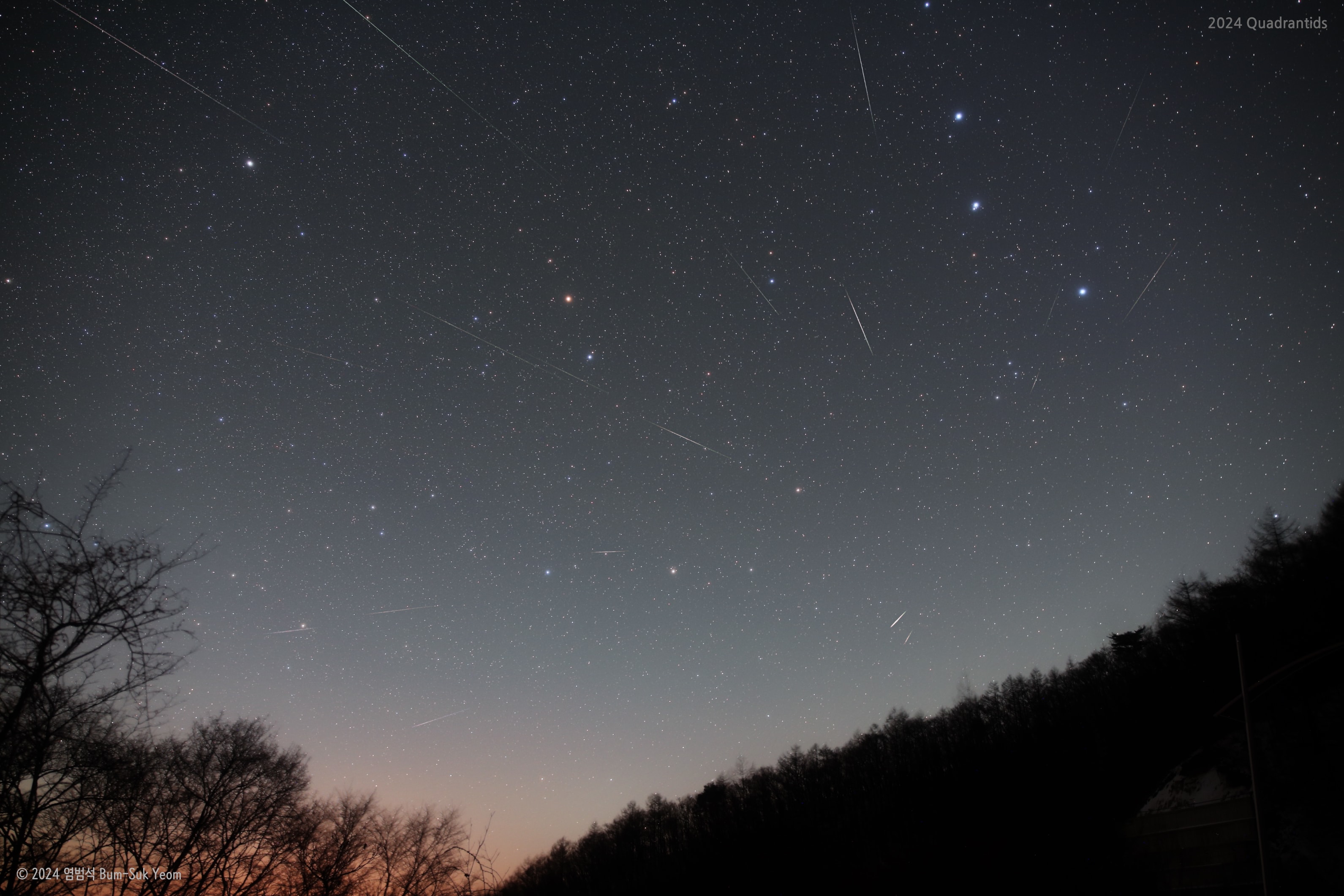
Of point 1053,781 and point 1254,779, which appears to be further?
point 1053,781

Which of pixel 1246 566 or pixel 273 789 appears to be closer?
pixel 273 789

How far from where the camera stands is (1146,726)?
45250 millimetres

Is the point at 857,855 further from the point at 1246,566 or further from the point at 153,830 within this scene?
the point at 153,830

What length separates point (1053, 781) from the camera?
4722cm

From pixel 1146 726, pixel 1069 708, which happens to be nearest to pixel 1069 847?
pixel 1146 726

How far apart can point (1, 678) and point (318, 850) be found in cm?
2729

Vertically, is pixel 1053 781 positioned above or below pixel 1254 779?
below

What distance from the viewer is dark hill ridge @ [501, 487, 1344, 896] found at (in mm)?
28875

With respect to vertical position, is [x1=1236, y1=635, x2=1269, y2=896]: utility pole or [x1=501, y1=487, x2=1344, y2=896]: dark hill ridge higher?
[x1=1236, y1=635, x2=1269, y2=896]: utility pole

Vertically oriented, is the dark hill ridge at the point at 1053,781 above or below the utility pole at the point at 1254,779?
below

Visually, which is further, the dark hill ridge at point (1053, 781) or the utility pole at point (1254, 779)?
the dark hill ridge at point (1053, 781)

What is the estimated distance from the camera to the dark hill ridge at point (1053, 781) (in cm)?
2888

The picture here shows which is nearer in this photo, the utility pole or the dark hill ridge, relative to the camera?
the utility pole

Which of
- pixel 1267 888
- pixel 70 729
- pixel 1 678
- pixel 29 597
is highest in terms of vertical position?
pixel 29 597
